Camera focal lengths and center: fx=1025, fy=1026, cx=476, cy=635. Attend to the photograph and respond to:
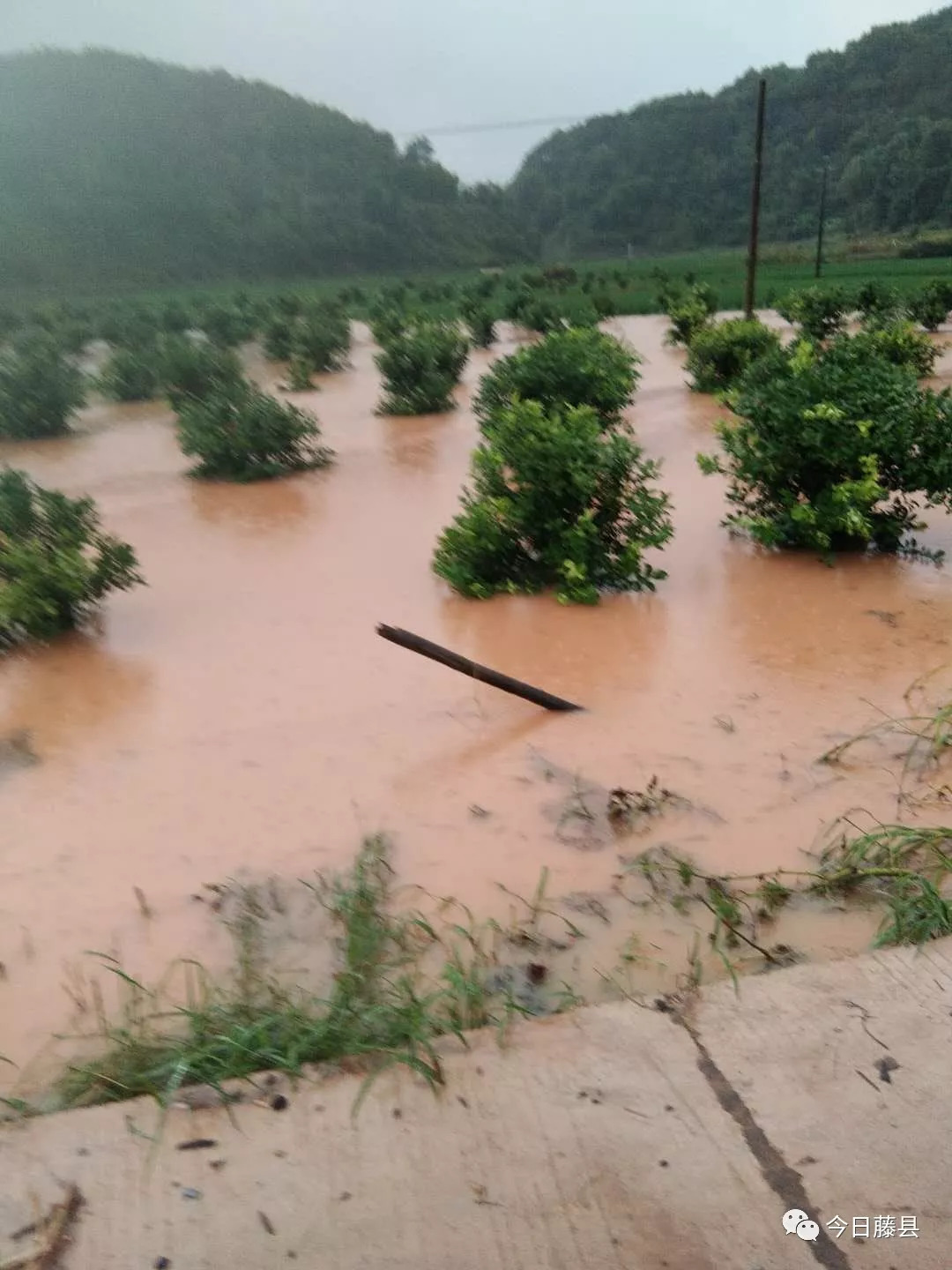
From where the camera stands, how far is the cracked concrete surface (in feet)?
6.36

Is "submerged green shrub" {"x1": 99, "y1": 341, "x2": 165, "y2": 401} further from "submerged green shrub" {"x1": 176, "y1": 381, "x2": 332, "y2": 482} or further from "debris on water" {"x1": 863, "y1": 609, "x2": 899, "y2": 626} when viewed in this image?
"debris on water" {"x1": 863, "y1": 609, "x2": 899, "y2": 626}

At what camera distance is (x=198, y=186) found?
177ft

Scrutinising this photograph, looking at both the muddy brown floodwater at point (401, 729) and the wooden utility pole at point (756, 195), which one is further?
the wooden utility pole at point (756, 195)

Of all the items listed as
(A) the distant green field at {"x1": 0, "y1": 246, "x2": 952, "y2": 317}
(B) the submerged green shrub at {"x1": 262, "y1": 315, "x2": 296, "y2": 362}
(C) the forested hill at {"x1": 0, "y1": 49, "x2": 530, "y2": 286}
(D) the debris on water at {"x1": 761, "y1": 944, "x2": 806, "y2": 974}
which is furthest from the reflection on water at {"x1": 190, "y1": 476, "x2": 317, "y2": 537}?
(C) the forested hill at {"x1": 0, "y1": 49, "x2": 530, "y2": 286}

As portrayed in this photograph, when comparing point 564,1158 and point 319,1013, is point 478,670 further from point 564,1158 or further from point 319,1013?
point 564,1158

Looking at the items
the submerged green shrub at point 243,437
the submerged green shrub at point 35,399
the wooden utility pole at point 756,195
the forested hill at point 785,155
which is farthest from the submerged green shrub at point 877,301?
the forested hill at point 785,155

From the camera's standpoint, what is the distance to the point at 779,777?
3938 mm

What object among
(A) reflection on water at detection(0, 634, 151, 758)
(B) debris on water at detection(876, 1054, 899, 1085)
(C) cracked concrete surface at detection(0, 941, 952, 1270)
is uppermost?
(B) debris on water at detection(876, 1054, 899, 1085)

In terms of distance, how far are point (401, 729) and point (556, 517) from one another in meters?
2.18

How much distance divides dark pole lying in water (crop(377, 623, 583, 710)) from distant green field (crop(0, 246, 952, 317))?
2067cm

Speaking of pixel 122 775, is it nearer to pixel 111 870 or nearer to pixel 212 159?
pixel 111 870

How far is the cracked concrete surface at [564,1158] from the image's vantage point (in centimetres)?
194

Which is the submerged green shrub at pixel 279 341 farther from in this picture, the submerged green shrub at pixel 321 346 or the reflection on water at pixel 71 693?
the reflection on water at pixel 71 693

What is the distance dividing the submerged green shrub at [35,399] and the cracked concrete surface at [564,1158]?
438 inches
